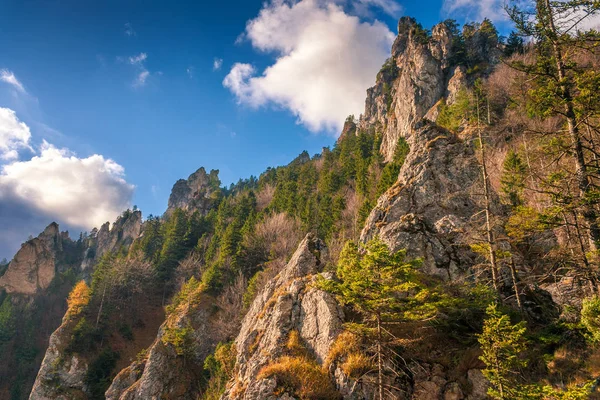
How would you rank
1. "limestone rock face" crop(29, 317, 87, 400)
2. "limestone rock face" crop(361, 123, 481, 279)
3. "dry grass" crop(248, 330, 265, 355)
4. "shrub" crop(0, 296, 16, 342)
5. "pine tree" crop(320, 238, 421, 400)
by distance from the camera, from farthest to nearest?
"shrub" crop(0, 296, 16, 342), "limestone rock face" crop(29, 317, 87, 400), "limestone rock face" crop(361, 123, 481, 279), "dry grass" crop(248, 330, 265, 355), "pine tree" crop(320, 238, 421, 400)

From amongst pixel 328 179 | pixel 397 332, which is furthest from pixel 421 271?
pixel 328 179

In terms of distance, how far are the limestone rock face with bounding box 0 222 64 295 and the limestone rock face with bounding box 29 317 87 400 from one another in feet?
213

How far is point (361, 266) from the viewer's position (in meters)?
12.3

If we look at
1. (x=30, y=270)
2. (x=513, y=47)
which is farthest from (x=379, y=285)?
(x=30, y=270)

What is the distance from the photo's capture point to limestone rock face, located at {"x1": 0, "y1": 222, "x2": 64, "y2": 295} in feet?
300

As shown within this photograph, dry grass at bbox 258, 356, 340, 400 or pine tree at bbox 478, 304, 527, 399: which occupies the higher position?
pine tree at bbox 478, 304, 527, 399

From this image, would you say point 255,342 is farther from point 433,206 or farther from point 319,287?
point 433,206

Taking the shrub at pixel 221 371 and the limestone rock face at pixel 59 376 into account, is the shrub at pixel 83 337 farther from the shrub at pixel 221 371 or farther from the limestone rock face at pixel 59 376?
the shrub at pixel 221 371

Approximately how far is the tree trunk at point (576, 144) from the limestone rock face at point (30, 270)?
12416 cm

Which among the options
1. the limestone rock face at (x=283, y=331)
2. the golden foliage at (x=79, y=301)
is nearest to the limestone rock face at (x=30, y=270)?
the golden foliage at (x=79, y=301)

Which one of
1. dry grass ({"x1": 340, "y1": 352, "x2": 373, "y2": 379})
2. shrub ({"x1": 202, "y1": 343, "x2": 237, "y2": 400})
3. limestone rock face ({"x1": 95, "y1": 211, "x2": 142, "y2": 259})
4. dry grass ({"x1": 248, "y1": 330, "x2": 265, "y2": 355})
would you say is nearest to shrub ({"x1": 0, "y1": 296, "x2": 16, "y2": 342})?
limestone rock face ({"x1": 95, "y1": 211, "x2": 142, "y2": 259})

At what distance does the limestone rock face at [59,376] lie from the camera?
139ft

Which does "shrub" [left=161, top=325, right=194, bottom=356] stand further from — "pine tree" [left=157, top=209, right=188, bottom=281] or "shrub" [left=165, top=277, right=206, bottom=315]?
"pine tree" [left=157, top=209, right=188, bottom=281]

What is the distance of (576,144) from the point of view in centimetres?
970
